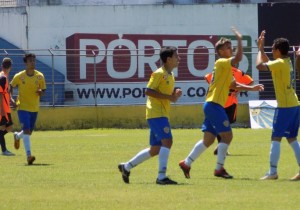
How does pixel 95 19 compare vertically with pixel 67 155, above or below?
above

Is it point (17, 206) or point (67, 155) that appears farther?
point (67, 155)

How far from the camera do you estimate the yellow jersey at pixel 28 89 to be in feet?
63.9

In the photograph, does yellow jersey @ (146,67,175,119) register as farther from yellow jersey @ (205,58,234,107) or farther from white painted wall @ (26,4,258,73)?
white painted wall @ (26,4,258,73)

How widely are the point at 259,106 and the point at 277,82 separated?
1860cm

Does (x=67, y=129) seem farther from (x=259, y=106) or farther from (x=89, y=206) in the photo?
(x=89, y=206)

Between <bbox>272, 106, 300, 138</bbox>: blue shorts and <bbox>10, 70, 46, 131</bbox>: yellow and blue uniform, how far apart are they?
6.35 metres

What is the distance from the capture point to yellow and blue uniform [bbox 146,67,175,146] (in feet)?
46.6

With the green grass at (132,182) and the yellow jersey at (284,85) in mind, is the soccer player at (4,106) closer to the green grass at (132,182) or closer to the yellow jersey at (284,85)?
the green grass at (132,182)

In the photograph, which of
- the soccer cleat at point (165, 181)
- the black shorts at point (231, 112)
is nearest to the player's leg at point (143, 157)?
the soccer cleat at point (165, 181)

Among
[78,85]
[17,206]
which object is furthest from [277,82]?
[78,85]

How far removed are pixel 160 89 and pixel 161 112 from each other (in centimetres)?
33

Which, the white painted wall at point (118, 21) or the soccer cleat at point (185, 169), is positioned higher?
the white painted wall at point (118, 21)

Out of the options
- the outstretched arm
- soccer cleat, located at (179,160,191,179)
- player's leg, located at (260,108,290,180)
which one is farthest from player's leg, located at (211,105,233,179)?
player's leg, located at (260,108,290,180)

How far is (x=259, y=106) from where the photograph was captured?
109ft
